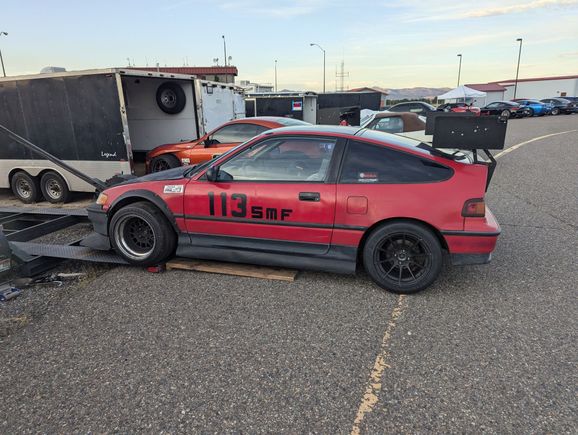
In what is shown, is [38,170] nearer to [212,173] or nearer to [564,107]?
[212,173]

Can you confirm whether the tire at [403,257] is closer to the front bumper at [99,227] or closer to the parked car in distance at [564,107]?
the front bumper at [99,227]

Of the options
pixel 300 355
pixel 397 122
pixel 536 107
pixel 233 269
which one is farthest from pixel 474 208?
pixel 536 107

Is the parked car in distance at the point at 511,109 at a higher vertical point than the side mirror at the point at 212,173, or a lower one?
lower

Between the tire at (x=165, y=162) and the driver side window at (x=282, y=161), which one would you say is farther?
the tire at (x=165, y=162)

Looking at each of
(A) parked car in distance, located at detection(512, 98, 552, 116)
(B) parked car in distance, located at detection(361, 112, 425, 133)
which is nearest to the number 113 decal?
(B) parked car in distance, located at detection(361, 112, 425, 133)

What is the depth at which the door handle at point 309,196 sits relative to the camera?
3736 millimetres

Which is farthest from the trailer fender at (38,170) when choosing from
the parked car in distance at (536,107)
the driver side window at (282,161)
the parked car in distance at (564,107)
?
the parked car in distance at (564,107)

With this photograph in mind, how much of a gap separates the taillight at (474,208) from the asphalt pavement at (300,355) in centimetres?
81

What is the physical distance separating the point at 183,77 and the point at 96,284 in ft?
20.4

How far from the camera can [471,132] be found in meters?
3.62

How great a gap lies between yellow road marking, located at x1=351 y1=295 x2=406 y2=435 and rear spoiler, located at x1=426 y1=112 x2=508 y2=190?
1613mm

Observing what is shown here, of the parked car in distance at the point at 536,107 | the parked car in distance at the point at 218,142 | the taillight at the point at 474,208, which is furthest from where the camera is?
the parked car in distance at the point at 536,107

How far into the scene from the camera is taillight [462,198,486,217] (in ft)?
11.4

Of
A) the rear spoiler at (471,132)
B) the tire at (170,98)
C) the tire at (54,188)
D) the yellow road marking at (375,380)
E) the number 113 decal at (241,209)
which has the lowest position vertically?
the yellow road marking at (375,380)
